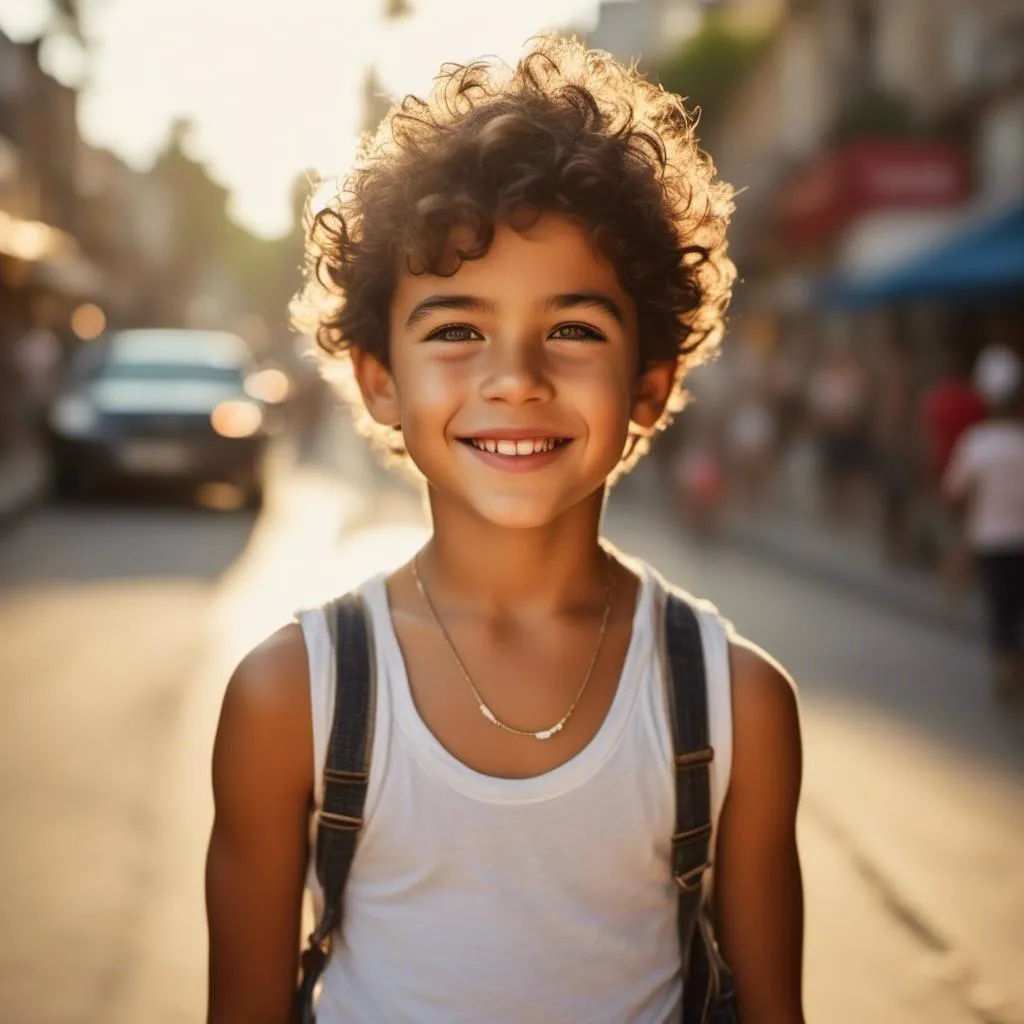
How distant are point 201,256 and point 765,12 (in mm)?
51692

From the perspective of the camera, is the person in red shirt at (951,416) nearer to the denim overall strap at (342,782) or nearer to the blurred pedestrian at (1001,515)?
the blurred pedestrian at (1001,515)

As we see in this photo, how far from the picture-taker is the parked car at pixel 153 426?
1595 cm

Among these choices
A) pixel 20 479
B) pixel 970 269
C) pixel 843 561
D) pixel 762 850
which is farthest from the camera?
pixel 20 479

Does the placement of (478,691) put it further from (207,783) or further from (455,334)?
(207,783)

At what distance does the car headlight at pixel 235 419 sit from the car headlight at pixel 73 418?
1.15 meters

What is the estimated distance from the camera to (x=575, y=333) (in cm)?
198

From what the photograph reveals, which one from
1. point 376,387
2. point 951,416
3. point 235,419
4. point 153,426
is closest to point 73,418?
point 153,426

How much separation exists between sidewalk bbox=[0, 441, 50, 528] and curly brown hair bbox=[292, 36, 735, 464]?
1307 cm

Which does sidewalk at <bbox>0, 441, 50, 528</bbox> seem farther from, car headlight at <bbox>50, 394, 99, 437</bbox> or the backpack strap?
the backpack strap

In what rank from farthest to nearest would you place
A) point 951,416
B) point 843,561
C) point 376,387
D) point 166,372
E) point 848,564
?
point 166,372 → point 843,561 → point 848,564 → point 951,416 → point 376,387

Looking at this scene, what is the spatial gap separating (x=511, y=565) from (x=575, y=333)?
31 cm

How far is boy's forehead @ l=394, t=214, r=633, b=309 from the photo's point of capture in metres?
1.95

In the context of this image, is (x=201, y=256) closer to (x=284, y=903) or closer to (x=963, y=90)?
(x=963, y=90)

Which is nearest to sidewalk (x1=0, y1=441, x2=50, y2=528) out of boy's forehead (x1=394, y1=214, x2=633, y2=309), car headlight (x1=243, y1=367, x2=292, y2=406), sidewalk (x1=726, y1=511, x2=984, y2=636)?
car headlight (x1=243, y1=367, x2=292, y2=406)
